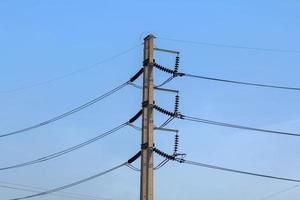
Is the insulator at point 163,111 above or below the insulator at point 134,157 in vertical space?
above

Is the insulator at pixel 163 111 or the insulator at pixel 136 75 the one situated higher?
the insulator at pixel 136 75

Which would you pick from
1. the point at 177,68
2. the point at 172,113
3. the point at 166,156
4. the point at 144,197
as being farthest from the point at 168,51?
the point at 144,197

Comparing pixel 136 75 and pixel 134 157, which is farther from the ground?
pixel 136 75

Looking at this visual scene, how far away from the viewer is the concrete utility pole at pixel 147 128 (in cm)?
2995

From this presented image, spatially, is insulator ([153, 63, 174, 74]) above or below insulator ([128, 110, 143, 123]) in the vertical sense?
above

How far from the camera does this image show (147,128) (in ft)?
102

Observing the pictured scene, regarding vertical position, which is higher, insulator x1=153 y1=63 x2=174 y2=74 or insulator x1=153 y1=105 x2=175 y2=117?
insulator x1=153 y1=63 x2=174 y2=74

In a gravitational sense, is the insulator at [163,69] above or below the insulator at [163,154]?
above

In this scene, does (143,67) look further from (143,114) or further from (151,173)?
(151,173)

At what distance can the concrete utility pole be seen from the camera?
30.0 meters

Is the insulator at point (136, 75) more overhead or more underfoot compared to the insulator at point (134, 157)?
more overhead

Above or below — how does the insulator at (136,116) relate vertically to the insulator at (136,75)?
below

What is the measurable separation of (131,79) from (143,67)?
2.21 metres

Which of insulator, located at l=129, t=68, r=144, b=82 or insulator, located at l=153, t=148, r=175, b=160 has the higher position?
insulator, located at l=129, t=68, r=144, b=82
